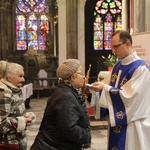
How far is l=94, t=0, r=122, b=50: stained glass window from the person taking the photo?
16.7 m

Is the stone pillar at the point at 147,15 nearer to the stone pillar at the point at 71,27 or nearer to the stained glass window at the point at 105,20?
the stone pillar at the point at 71,27

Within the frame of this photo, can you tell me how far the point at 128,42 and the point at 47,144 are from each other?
1108 millimetres

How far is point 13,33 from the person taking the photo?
17.9 meters

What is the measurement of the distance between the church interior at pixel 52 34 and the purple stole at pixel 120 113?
9.79 m

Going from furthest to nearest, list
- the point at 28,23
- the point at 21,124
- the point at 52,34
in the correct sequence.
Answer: the point at 28,23 → the point at 52,34 → the point at 21,124

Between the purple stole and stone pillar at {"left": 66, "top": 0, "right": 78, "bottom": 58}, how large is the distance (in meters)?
10.3

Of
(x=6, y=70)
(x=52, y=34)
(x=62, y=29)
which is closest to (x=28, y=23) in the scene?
(x=52, y=34)

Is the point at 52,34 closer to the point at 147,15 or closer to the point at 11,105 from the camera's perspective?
the point at 147,15

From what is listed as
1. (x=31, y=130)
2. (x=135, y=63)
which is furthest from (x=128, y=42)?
(x=31, y=130)

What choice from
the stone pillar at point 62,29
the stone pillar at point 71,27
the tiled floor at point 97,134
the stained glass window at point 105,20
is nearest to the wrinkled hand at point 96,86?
the tiled floor at point 97,134

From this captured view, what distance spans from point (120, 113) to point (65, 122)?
2.20ft

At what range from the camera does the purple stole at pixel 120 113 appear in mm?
2812

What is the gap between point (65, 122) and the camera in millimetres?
2312

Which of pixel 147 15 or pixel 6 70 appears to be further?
pixel 147 15
